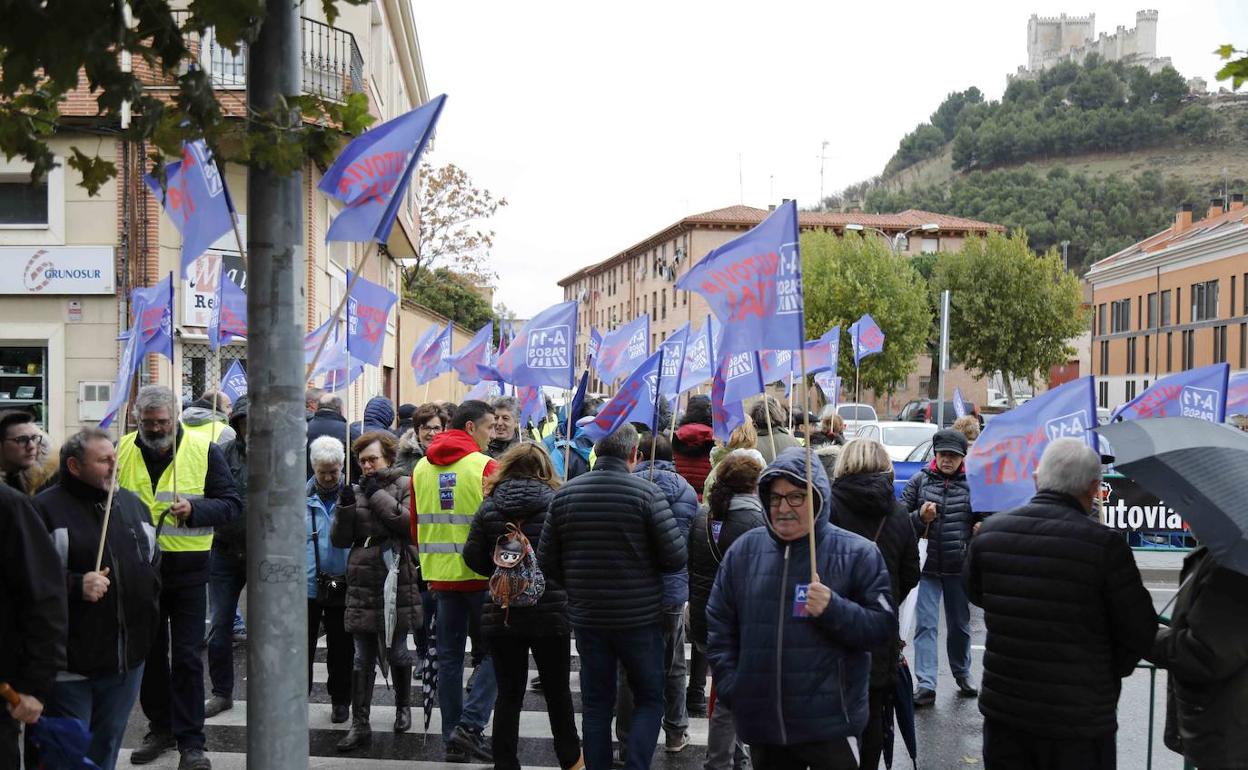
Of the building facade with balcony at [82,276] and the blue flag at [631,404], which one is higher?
the building facade with balcony at [82,276]

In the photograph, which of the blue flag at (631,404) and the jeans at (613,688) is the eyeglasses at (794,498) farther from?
the blue flag at (631,404)

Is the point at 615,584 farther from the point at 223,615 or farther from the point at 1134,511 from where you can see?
the point at 1134,511

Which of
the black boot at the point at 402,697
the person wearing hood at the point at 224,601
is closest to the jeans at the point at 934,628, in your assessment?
the black boot at the point at 402,697

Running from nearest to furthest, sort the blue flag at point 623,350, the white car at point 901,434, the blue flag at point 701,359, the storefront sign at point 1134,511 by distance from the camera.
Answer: the storefront sign at point 1134,511
the blue flag at point 701,359
the blue flag at point 623,350
the white car at point 901,434

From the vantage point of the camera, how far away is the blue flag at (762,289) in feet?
16.4

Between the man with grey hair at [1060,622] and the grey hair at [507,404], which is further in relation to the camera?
the grey hair at [507,404]

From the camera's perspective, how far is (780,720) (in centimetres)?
430

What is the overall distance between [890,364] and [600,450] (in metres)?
52.9

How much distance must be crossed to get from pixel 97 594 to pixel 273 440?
5.70 ft

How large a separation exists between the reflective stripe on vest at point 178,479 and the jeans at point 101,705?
4.55 feet

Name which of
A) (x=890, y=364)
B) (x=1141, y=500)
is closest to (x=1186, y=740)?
(x=1141, y=500)

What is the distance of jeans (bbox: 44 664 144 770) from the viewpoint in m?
4.94

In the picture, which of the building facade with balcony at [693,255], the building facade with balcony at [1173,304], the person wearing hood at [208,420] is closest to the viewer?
the person wearing hood at [208,420]

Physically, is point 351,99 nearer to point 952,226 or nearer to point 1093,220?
point 952,226
